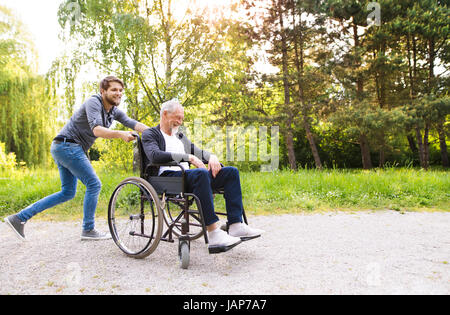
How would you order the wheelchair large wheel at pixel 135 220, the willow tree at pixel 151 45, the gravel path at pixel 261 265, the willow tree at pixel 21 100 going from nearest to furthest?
the gravel path at pixel 261 265 < the wheelchair large wheel at pixel 135 220 < the willow tree at pixel 151 45 < the willow tree at pixel 21 100

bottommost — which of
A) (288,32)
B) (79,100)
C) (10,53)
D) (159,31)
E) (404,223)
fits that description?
(404,223)

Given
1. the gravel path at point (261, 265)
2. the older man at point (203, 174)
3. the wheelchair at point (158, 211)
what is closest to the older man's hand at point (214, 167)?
the older man at point (203, 174)

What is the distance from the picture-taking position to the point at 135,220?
379 cm

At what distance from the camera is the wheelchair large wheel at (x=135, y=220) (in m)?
2.54

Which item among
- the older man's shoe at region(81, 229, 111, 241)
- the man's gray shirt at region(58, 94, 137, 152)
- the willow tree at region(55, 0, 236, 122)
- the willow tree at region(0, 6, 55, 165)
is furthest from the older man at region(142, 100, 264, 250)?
the willow tree at region(0, 6, 55, 165)

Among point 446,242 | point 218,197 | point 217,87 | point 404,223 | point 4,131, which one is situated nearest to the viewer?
point 446,242

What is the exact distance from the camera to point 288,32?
14555 mm

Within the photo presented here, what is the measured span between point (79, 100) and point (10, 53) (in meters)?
5.27

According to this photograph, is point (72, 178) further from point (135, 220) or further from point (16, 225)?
point (135, 220)

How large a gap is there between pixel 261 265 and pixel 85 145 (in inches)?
78.0
